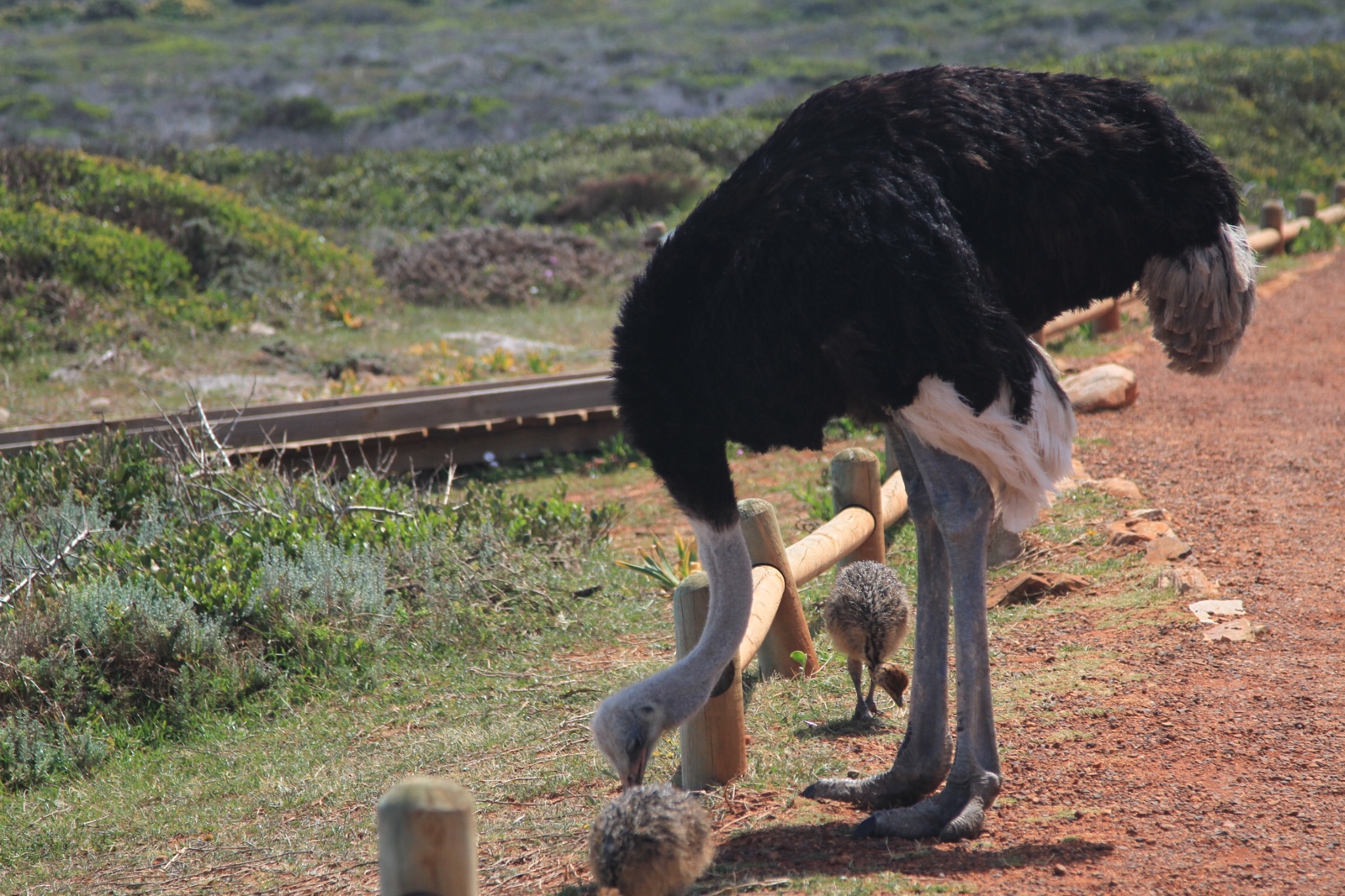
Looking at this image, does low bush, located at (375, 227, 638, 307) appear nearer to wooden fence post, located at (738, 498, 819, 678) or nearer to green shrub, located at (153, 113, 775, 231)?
green shrub, located at (153, 113, 775, 231)

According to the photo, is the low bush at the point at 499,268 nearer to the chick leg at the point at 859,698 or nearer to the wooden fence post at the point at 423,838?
the chick leg at the point at 859,698

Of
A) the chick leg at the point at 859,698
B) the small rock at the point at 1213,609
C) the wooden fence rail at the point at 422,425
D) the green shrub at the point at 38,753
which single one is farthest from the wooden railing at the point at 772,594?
the wooden fence rail at the point at 422,425

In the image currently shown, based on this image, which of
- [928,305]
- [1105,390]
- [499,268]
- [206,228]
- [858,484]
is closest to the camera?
[928,305]

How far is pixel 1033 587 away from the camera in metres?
5.01

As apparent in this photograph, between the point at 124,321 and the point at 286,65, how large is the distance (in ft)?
115

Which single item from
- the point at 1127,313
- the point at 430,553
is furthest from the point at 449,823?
the point at 1127,313

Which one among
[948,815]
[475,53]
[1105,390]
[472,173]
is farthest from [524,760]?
[475,53]

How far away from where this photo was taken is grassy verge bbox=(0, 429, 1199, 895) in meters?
3.29

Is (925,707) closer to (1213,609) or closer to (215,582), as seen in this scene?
(1213,609)

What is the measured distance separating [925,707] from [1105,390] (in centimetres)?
461

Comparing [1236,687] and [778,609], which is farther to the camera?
[778,609]

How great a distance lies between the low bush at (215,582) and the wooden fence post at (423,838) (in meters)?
3.15

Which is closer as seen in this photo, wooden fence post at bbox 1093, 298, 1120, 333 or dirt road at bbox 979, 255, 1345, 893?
dirt road at bbox 979, 255, 1345, 893

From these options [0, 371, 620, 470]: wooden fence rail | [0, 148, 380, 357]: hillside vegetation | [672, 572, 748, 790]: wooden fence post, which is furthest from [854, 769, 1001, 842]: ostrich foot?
[0, 148, 380, 357]: hillside vegetation
